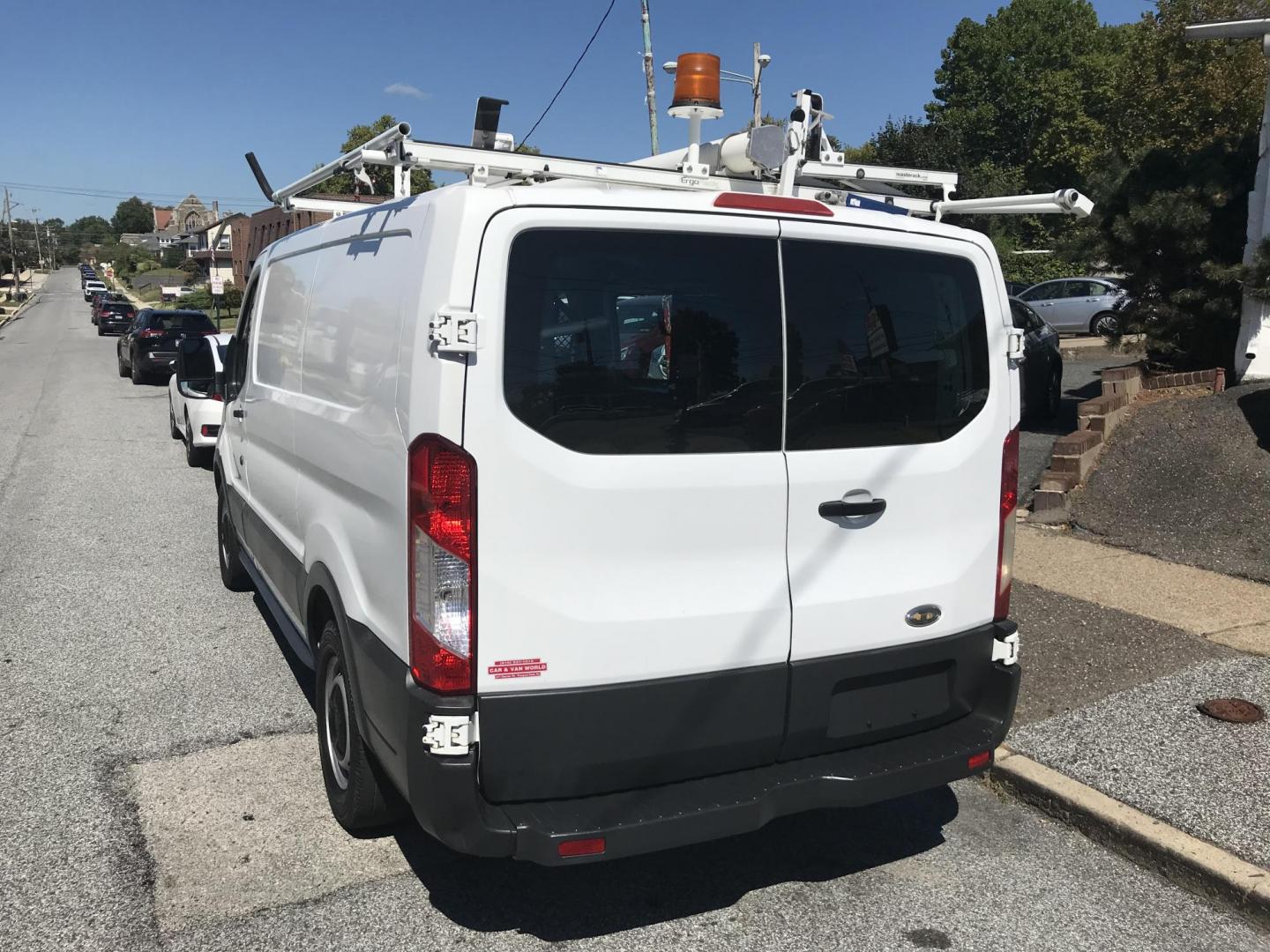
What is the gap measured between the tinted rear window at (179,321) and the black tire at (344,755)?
20.6 meters

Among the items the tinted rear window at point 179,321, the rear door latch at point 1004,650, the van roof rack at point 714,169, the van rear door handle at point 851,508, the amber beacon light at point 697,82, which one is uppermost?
the amber beacon light at point 697,82

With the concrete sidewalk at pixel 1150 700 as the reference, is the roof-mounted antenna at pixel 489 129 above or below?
above

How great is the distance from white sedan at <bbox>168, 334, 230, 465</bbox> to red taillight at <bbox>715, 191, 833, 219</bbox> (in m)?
4.22

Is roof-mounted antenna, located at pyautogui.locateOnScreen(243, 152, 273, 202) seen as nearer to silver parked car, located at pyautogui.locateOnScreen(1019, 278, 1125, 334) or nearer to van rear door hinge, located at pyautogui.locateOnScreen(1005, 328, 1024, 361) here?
van rear door hinge, located at pyautogui.locateOnScreen(1005, 328, 1024, 361)

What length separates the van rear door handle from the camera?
10.4 ft

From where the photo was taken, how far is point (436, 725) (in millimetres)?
2818

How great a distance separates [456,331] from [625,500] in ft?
2.11

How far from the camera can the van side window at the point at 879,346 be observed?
10.4 ft

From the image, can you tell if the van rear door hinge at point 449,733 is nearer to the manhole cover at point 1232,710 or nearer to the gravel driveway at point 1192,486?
the manhole cover at point 1232,710

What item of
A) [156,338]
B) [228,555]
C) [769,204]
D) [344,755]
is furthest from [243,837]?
[156,338]

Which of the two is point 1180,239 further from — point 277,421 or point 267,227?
point 267,227

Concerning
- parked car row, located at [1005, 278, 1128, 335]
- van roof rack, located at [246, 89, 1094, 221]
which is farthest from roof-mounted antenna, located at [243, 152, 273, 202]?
parked car row, located at [1005, 278, 1128, 335]

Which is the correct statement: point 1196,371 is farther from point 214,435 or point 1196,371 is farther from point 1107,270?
point 214,435

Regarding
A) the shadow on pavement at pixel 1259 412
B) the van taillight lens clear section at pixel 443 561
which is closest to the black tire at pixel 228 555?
the van taillight lens clear section at pixel 443 561
